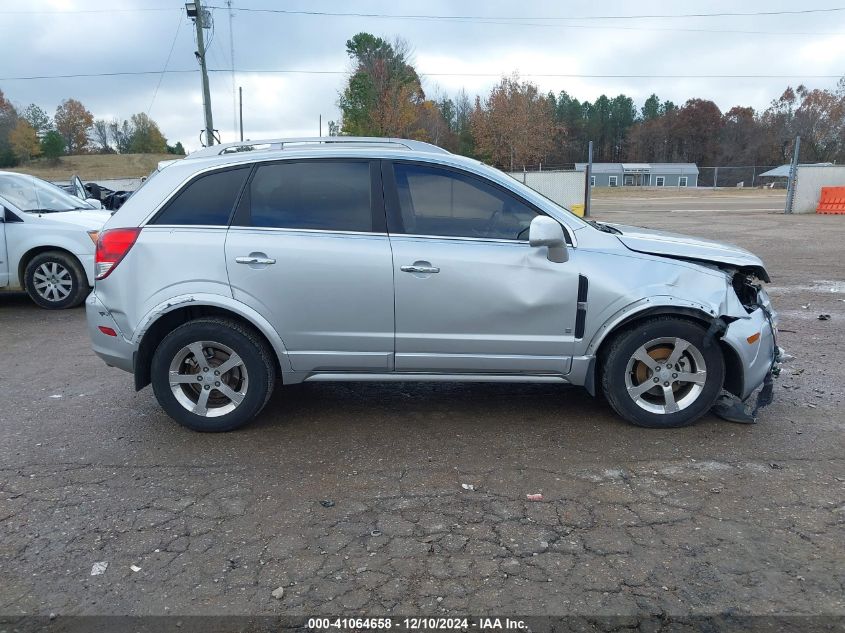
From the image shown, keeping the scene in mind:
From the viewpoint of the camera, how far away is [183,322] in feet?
14.9

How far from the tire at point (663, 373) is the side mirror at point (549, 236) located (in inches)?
27.6

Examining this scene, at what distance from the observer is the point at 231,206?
444 centimetres

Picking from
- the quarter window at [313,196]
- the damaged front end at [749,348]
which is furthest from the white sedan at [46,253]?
the damaged front end at [749,348]

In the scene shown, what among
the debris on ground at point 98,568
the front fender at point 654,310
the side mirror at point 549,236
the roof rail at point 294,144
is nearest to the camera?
the debris on ground at point 98,568

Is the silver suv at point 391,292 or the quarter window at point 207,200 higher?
the quarter window at point 207,200

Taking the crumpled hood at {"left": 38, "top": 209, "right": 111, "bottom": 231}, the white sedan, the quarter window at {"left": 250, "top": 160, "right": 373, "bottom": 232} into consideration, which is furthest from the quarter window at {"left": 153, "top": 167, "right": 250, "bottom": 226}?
the crumpled hood at {"left": 38, "top": 209, "right": 111, "bottom": 231}

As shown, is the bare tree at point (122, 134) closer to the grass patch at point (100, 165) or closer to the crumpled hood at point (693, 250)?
the grass patch at point (100, 165)

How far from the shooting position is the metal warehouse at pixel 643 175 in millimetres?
83562

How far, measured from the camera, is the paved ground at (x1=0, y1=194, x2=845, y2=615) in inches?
111

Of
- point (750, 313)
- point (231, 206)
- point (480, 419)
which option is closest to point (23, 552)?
point (231, 206)

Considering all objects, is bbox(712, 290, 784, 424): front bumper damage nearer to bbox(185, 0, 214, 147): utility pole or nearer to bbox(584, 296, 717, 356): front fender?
bbox(584, 296, 717, 356): front fender

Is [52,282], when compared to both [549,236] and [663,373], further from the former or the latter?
[663,373]

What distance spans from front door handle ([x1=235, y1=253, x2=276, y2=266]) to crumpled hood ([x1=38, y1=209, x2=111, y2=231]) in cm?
545

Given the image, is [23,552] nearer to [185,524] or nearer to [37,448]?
[185,524]
